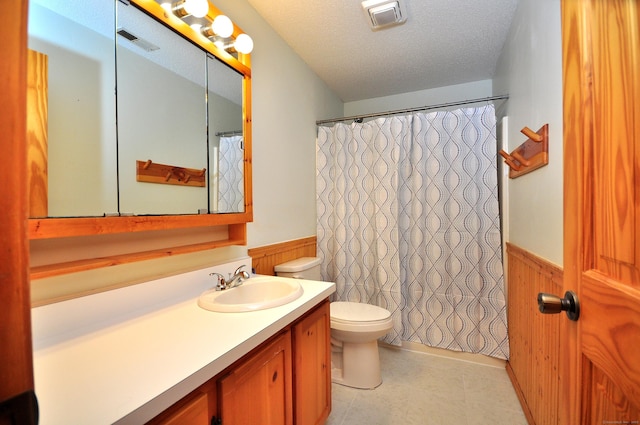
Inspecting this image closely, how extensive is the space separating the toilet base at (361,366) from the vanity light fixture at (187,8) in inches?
79.4

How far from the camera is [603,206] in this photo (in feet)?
1.72

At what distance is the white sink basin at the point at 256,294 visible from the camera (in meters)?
1.12

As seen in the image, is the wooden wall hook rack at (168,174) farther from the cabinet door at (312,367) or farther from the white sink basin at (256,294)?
the cabinet door at (312,367)

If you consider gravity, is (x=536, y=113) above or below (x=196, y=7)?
below

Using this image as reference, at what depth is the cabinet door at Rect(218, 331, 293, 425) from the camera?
804mm

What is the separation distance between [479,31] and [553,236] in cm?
153

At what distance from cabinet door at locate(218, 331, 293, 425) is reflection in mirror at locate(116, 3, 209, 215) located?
26.9 inches

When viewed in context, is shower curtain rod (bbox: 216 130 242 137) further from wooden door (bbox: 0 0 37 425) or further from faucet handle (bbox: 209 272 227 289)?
wooden door (bbox: 0 0 37 425)

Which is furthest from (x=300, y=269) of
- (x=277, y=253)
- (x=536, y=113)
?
(x=536, y=113)

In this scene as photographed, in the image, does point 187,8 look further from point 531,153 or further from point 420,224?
point 420,224

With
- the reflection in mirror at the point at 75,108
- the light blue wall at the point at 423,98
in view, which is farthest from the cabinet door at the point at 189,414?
the light blue wall at the point at 423,98

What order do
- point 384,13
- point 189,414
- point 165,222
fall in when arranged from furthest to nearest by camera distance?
1. point 384,13
2. point 165,222
3. point 189,414

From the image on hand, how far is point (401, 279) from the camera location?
7.55ft

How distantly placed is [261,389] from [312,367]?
39 centimetres
